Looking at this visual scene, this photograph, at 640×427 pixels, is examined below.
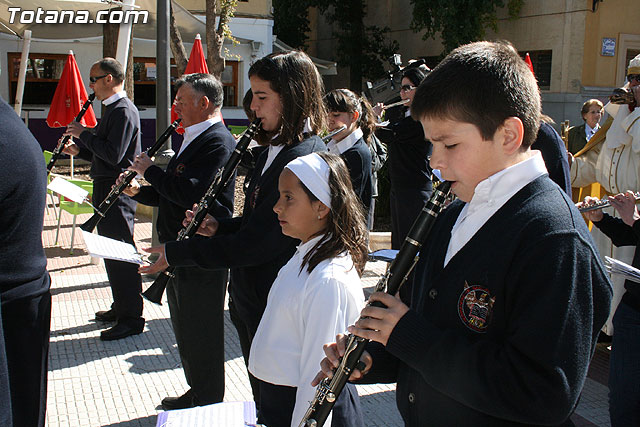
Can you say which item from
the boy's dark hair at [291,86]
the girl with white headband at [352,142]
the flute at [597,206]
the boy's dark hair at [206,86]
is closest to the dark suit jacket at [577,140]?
the girl with white headband at [352,142]

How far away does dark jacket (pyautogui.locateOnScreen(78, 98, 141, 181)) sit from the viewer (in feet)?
16.5

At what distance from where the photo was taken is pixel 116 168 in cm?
512

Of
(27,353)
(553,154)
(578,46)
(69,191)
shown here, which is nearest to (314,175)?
(27,353)

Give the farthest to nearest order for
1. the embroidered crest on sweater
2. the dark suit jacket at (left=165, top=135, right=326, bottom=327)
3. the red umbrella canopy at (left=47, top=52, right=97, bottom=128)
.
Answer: the red umbrella canopy at (left=47, top=52, right=97, bottom=128), the dark suit jacket at (left=165, top=135, right=326, bottom=327), the embroidered crest on sweater

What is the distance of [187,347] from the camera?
3555mm

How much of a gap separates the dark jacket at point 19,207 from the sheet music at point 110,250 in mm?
1028

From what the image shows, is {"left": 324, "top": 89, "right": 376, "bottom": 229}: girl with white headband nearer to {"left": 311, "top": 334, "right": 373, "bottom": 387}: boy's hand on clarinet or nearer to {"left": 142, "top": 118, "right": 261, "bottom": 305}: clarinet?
{"left": 142, "top": 118, "right": 261, "bottom": 305}: clarinet

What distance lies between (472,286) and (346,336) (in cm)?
42

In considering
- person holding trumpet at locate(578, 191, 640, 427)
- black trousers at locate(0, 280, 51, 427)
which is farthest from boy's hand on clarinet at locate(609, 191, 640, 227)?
black trousers at locate(0, 280, 51, 427)

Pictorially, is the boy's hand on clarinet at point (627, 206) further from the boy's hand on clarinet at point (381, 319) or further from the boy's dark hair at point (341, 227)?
the boy's hand on clarinet at point (381, 319)

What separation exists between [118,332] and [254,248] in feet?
8.83

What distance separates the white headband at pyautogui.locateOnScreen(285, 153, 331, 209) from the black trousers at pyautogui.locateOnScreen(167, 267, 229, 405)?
4.15ft

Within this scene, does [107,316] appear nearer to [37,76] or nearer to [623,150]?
[623,150]

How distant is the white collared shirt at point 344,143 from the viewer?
477cm
